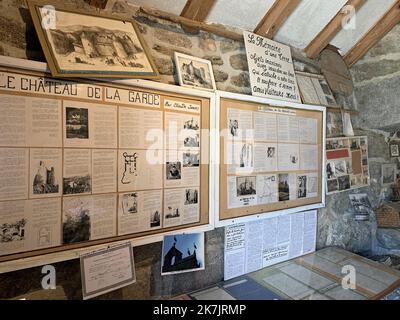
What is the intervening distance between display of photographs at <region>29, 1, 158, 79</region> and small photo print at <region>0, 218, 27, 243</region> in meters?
0.52

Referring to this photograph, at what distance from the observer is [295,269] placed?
5.01 feet

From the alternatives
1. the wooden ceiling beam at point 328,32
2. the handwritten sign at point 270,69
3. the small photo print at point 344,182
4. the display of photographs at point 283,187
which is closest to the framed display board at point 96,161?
the handwritten sign at point 270,69

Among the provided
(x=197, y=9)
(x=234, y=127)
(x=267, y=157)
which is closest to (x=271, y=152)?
(x=267, y=157)

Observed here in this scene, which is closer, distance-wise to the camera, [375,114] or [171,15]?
[171,15]

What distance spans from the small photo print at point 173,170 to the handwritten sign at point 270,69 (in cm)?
62

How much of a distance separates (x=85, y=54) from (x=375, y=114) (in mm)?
2139

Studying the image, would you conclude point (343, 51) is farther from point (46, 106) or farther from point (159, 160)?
point (46, 106)

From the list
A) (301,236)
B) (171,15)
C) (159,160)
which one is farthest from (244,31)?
(301,236)

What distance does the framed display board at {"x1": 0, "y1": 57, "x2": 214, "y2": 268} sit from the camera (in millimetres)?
866

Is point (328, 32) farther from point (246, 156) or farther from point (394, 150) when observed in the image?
point (394, 150)

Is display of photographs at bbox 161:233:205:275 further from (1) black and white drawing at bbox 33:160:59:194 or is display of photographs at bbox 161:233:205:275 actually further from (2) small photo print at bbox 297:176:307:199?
(2) small photo print at bbox 297:176:307:199

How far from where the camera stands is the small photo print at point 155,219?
44.8 inches

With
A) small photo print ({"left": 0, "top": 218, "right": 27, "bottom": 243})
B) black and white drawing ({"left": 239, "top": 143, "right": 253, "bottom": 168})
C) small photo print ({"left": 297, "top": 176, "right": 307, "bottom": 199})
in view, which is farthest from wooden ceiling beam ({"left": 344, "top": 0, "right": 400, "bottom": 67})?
small photo print ({"left": 0, "top": 218, "right": 27, "bottom": 243})

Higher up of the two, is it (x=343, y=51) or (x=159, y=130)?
(x=343, y=51)
